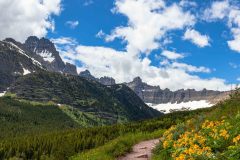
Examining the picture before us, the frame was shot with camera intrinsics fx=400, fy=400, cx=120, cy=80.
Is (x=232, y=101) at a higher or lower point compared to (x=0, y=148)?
higher

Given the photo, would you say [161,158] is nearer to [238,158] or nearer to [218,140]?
[218,140]

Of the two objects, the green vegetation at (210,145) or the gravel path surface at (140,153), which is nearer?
the green vegetation at (210,145)

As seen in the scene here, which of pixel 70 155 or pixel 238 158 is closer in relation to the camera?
pixel 238 158

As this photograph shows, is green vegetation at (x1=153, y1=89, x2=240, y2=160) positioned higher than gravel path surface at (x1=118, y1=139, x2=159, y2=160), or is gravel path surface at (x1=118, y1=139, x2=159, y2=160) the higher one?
green vegetation at (x1=153, y1=89, x2=240, y2=160)

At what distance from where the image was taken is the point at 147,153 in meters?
24.8

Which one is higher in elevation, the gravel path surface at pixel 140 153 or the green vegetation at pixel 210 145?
the green vegetation at pixel 210 145

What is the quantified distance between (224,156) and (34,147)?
Answer: 67115mm

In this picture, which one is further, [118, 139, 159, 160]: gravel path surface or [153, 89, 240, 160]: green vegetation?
[118, 139, 159, 160]: gravel path surface

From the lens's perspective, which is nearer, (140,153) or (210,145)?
(210,145)

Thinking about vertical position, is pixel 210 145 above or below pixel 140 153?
above

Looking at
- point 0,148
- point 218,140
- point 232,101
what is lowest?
point 0,148

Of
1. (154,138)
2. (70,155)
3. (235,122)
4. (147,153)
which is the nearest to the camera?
(235,122)

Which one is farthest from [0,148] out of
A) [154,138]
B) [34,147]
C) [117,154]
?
[117,154]

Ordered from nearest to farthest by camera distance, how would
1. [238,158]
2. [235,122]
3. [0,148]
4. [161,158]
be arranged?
[238,158], [235,122], [161,158], [0,148]
